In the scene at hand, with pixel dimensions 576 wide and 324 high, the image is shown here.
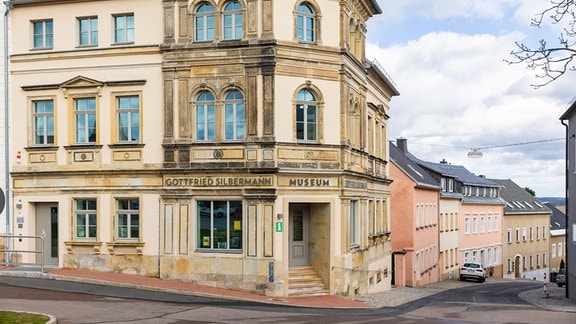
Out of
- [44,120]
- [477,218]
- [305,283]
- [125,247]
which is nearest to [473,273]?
[477,218]

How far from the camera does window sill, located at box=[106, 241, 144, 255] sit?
89.8 feet

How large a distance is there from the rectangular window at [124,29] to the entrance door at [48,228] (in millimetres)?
6593

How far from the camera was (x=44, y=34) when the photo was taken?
94.8 feet

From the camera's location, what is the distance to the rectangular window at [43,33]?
2881 centimetres

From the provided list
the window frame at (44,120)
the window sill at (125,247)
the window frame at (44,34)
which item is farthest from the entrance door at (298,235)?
the window frame at (44,34)

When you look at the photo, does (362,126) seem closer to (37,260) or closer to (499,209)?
(37,260)

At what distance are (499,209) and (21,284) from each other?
5640cm

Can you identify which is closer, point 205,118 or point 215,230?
point 215,230

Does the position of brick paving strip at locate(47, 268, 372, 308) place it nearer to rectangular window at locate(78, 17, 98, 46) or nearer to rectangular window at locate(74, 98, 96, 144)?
rectangular window at locate(74, 98, 96, 144)

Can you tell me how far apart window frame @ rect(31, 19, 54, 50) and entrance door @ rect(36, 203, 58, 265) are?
586cm

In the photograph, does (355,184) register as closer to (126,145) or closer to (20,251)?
(126,145)

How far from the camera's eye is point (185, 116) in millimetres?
27094

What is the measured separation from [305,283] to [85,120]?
9.91 m

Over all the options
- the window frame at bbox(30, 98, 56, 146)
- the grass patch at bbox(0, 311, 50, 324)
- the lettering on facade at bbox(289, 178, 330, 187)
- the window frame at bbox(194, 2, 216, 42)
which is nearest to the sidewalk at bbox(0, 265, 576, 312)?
the lettering on facade at bbox(289, 178, 330, 187)
